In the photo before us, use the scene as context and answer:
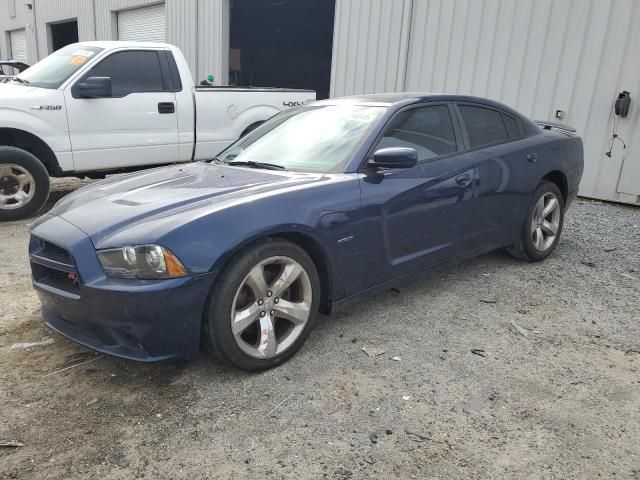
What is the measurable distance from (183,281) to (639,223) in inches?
241

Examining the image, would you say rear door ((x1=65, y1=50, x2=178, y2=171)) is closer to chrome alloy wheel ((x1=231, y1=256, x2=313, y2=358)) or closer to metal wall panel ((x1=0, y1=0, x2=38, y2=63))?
chrome alloy wheel ((x1=231, y1=256, x2=313, y2=358))

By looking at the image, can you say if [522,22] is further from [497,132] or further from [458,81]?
[497,132]

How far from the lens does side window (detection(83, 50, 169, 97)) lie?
6398mm

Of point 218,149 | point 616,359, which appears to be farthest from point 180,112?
point 616,359

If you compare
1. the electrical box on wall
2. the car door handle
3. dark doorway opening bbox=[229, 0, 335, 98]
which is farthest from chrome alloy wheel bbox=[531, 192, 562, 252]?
dark doorway opening bbox=[229, 0, 335, 98]

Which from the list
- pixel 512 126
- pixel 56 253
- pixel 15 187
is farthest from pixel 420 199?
→ pixel 15 187

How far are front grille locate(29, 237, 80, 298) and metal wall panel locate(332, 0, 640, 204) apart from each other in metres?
7.12

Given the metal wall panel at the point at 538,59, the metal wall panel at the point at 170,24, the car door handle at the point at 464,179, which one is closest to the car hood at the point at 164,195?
the car door handle at the point at 464,179

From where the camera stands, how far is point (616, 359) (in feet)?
10.6

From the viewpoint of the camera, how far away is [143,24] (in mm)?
15617

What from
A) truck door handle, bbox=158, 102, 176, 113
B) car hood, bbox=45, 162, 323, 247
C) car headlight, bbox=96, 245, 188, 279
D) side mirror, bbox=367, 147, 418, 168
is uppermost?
side mirror, bbox=367, 147, 418, 168

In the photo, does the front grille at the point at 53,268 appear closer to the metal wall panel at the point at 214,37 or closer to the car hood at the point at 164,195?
the car hood at the point at 164,195

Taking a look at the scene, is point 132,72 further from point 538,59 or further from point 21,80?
point 538,59

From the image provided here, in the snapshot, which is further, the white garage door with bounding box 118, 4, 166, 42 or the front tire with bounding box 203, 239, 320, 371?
the white garage door with bounding box 118, 4, 166, 42
